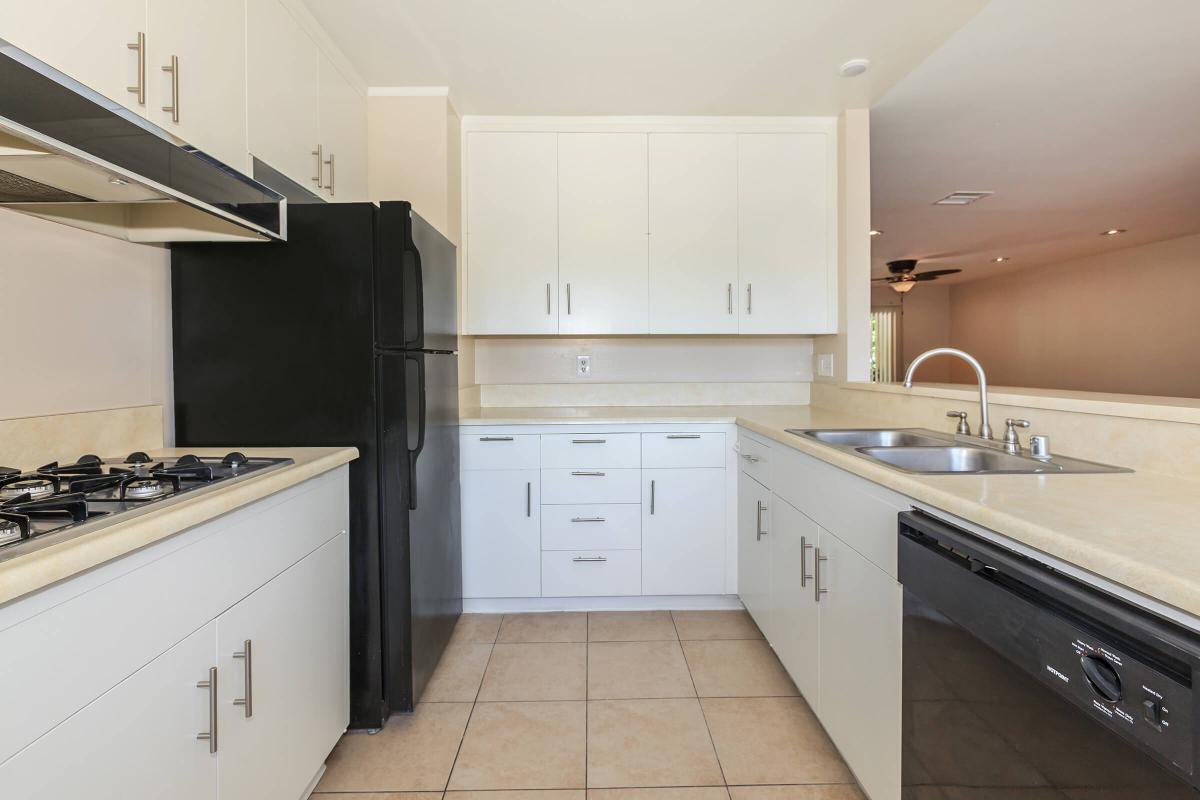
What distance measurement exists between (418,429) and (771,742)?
57.5 inches

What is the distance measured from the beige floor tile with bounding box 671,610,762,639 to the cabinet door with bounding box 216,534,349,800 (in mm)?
1439

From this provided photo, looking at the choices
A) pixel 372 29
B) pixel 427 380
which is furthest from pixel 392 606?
pixel 372 29

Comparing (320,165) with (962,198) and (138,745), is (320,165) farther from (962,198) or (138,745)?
(962,198)

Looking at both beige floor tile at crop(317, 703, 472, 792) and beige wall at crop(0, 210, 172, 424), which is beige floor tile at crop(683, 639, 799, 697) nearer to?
beige floor tile at crop(317, 703, 472, 792)

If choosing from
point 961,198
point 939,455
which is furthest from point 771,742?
point 961,198

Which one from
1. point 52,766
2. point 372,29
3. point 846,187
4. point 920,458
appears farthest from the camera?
point 846,187

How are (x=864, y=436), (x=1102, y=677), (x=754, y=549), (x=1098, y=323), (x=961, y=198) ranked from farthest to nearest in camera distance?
(x=1098, y=323), (x=961, y=198), (x=754, y=549), (x=864, y=436), (x=1102, y=677)

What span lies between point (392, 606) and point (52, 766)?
44.0 inches

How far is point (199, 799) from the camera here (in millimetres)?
1079

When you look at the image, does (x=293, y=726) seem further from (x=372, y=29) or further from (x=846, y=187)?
(x=846, y=187)

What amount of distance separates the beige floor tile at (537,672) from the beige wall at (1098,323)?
676cm

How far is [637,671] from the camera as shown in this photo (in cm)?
229

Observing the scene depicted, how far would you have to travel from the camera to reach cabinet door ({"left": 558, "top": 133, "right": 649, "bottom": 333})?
10.0 ft

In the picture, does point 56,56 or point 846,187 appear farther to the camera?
point 846,187
